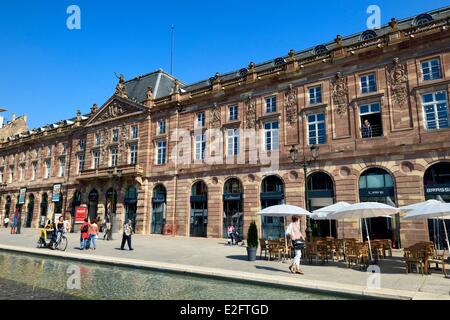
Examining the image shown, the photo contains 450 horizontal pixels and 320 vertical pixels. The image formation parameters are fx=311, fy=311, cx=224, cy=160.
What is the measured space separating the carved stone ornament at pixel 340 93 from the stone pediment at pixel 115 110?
21076 millimetres

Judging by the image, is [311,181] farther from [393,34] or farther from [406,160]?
[393,34]

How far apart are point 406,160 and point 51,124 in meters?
50.6

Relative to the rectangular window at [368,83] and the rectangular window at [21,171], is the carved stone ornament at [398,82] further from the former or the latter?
the rectangular window at [21,171]

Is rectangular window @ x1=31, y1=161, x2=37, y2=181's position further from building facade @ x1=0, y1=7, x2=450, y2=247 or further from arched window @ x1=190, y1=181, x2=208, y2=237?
arched window @ x1=190, y1=181, x2=208, y2=237

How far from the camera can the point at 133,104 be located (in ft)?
122

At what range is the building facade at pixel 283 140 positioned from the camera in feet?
68.1

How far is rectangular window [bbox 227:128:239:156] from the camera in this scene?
28797 millimetres

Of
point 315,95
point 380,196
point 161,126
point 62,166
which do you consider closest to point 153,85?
point 161,126

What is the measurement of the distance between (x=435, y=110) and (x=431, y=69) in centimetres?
290

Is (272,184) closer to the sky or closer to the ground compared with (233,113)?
closer to the ground

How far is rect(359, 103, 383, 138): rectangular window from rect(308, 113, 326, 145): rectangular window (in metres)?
2.87

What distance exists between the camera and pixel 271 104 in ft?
90.9

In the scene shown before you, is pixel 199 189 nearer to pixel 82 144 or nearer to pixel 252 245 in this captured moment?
pixel 252 245

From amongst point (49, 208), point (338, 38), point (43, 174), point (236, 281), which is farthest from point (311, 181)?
point (43, 174)
